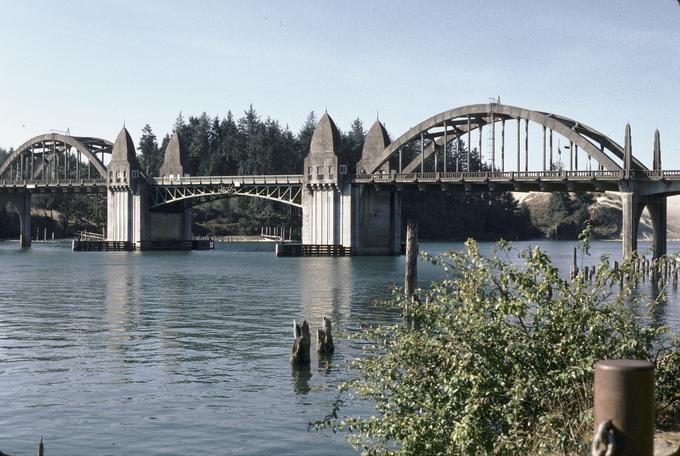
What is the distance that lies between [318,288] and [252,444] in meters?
40.7

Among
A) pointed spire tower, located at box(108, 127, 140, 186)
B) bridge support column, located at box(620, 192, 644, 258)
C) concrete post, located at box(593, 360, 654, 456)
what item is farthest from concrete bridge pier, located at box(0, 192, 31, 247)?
concrete post, located at box(593, 360, 654, 456)

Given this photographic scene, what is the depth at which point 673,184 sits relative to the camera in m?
74.2

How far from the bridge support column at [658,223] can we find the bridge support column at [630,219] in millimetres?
1663

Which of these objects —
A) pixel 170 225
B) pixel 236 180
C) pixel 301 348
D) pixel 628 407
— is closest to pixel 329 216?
pixel 236 180

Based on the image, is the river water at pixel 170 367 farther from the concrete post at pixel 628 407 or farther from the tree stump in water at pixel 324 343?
the concrete post at pixel 628 407

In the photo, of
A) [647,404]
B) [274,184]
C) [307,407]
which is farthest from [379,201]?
[647,404]

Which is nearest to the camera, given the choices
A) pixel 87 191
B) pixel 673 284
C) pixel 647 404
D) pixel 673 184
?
pixel 647 404

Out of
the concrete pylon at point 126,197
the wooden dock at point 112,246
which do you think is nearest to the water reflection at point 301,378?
the concrete pylon at point 126,197

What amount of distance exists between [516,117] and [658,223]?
24.4m

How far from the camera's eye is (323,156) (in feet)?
354

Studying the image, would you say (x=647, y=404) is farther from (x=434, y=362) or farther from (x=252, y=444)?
(x=252, y=444)

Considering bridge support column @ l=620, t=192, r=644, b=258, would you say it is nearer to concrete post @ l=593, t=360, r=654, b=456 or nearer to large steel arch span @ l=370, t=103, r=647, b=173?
large steel arch span @ l=370, t=103, r=647, b=173

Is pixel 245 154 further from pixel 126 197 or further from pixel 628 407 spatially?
pixel 628 407

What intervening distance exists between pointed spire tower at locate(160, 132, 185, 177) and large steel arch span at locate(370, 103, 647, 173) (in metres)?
A: 41.9
